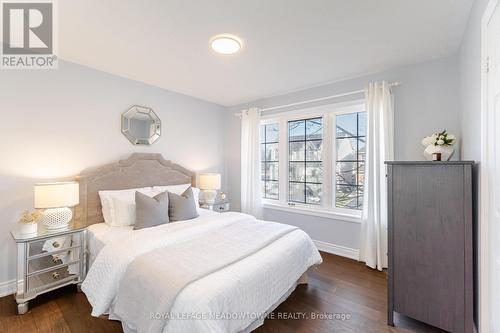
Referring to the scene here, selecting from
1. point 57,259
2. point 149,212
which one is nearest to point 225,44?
point 149,212

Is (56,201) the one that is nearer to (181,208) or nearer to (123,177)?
(123,177)

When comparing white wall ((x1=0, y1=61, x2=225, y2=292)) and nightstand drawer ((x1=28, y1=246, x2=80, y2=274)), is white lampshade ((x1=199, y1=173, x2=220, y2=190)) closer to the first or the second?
white wall ((x1=0, y1=61, x2=225, y2=292))

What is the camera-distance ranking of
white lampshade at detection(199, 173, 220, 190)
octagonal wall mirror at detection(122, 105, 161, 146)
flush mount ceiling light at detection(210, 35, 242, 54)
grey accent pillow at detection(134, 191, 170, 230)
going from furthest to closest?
white lampshade at detection(199, 173, 220, 190)
octagonal wall mirror at detection(122, 105, 161, 146)
grey accent pillow at detection(134, 191, 170, 230)
flush mount ceiling light at detection(210, 35, 242, 54)

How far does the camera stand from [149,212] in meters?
2.43

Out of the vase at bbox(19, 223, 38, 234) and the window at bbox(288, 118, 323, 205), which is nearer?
the vase at bbox(19, 223, 38, 234)

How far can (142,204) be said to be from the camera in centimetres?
245

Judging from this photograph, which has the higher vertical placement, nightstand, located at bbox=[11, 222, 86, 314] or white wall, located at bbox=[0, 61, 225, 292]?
white wall, located at bbox=[0, 61, 225, 292]

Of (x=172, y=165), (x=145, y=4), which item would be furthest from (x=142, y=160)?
(x=145, y=4)

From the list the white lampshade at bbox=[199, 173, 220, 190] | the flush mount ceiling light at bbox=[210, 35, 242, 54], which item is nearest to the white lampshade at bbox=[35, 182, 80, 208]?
the white lampshade at bbox=[199, 173, 220, 190]

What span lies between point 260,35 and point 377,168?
206cm

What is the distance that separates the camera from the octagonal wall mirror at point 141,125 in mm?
3098

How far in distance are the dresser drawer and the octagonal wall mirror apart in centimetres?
139

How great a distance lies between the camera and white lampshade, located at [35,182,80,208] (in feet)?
6.95

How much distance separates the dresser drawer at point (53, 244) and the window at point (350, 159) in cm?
329
